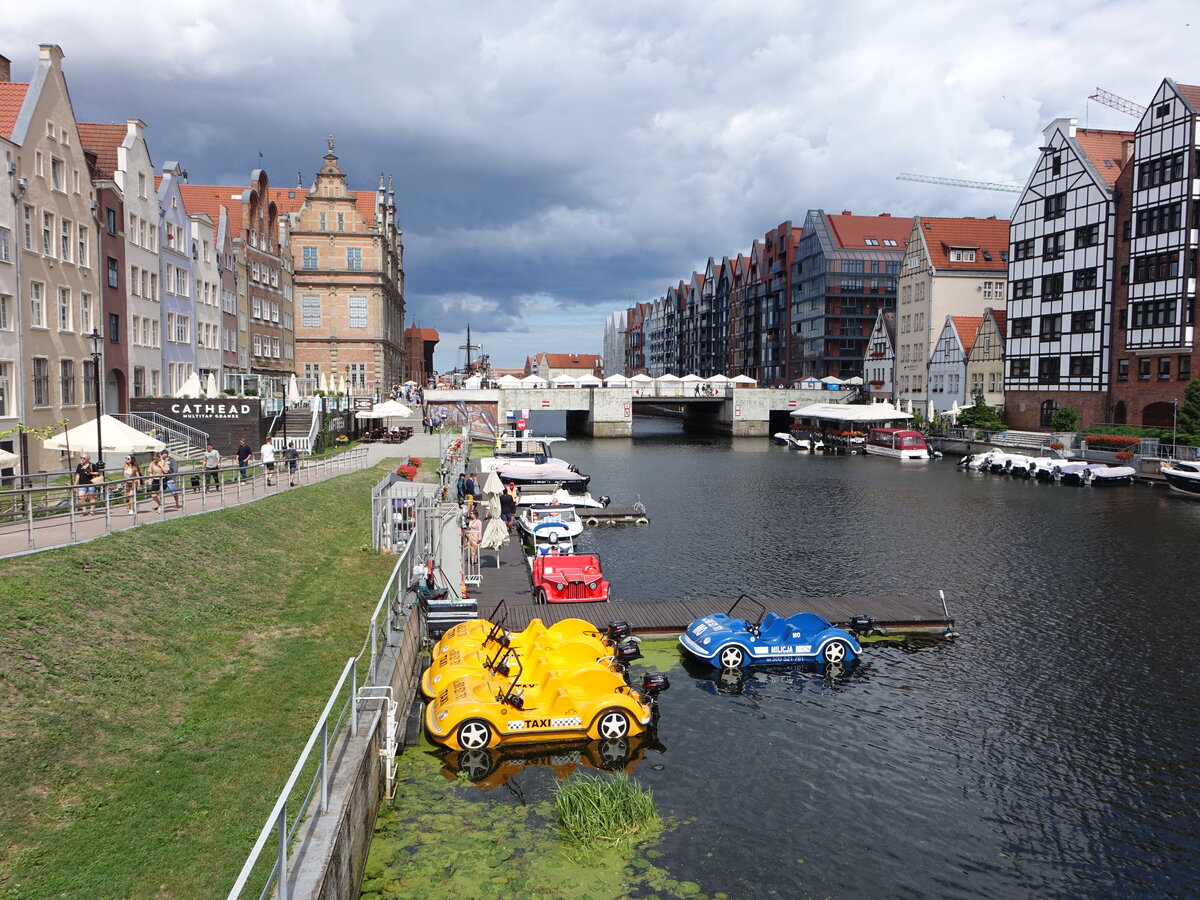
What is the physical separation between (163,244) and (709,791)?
50044mm

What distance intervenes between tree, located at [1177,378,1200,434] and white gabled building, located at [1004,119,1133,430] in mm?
11208

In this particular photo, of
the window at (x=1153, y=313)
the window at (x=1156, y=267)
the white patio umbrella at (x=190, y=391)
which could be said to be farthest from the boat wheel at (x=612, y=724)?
the window at (x=1156, y=267)

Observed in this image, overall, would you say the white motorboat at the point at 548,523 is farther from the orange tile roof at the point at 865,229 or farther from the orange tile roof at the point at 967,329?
the orange tile roof at the point at 865,229

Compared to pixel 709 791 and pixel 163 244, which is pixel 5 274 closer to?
pixel 163 244

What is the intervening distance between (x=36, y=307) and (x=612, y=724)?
32.0m

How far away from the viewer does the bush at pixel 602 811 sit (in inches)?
547

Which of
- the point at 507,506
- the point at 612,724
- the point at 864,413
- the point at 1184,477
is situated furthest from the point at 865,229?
the point at 612,724

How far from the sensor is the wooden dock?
2514cm

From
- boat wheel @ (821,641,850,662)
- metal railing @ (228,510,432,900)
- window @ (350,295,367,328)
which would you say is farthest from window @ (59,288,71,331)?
window @ (350,295,367,328)

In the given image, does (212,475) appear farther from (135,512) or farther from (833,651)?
(833,651)

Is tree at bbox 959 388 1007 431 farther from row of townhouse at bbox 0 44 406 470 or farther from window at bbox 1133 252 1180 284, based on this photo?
row of townhouse at bbox 0 44 406 470

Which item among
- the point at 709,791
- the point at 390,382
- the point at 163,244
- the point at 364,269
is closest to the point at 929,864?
the point at 709,791

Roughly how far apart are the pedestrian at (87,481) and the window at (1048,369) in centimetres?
7393

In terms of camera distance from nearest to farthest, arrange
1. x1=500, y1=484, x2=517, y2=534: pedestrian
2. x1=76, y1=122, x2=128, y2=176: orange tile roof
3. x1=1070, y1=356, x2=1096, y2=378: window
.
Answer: x1=500, y1=484, x2=517, y2=534: pedestrian, x1=76, y1=122, x2=128, y2=176: orange tile roof, x1=1070, y1=356, x2=1096, y2=378: window
